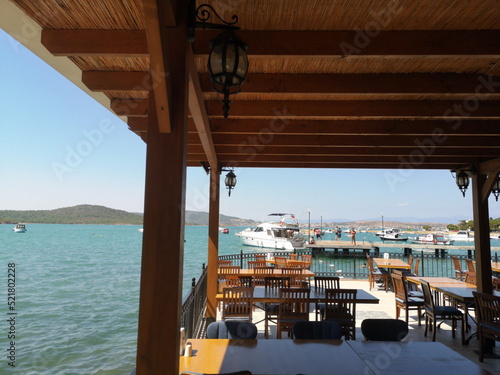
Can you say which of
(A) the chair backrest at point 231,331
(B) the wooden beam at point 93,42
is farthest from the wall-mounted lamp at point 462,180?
(B) the wooden beam at point 93,42

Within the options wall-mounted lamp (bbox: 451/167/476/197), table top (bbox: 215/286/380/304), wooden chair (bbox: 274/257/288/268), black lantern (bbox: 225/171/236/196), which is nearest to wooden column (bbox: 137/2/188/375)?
table top (bbox: 215/286/380/304)

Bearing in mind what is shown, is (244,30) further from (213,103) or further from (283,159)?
(283,159)

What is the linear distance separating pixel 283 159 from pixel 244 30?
13.8 ft

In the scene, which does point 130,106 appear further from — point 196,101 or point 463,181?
point 463,181

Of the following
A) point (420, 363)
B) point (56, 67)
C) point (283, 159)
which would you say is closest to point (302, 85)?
point (56, 67)

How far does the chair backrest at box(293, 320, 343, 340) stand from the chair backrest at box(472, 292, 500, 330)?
2761 mm

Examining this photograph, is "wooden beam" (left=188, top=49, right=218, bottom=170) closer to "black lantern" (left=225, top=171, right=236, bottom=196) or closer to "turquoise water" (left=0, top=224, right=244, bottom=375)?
"black lantern" (left=225, top=171, right=236, bottom=196)

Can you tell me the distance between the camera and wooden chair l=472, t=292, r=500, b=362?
467 cm

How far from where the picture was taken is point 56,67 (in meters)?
3.08

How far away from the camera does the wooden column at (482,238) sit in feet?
19.4

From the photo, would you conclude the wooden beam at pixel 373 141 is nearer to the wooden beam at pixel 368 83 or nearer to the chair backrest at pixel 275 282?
the wooden beam at pixel 368 83

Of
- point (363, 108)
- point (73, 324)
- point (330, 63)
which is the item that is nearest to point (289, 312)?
point (363, 108)

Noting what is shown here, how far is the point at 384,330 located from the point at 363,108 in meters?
2.46

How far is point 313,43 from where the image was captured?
Result: 2.42 m
